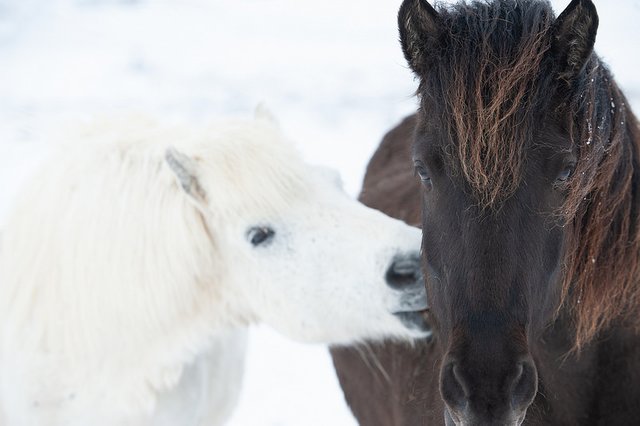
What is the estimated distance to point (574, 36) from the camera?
174 centimetres

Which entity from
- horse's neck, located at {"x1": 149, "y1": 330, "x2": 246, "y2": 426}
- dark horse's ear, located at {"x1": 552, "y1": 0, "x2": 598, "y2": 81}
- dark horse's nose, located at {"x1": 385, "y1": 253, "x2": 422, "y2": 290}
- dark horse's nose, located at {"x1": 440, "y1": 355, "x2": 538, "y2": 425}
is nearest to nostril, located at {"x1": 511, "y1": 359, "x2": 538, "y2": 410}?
dark horse's nose, located at {"x1": 440, "y1": 355, "x2": 538, "y2": 425}

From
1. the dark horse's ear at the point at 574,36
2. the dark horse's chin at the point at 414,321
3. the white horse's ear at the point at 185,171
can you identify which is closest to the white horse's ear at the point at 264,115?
the white horse's ear at the point at 185,171

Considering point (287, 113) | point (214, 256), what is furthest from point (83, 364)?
point (287, 113)

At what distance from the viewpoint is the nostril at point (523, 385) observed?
5.34 ft

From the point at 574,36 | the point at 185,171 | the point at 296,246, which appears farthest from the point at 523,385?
the point at 185,171

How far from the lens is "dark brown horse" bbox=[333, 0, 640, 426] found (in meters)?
1.68

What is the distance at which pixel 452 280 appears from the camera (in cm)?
176

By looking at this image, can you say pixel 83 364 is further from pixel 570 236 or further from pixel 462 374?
pixel 570 236

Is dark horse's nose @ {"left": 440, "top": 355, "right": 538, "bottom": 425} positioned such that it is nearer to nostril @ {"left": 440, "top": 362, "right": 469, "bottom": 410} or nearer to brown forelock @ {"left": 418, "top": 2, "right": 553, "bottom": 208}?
nostril @ {"left": 440, "top": 362, "right": 469, "bottom": 410}

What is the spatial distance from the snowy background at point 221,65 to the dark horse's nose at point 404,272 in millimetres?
3252

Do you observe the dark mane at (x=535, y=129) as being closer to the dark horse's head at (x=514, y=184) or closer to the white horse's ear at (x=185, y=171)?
the dark horse's head at (x=514, y=184)

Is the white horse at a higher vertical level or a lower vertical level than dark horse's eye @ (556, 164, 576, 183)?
lower

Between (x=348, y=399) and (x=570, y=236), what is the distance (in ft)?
6.40

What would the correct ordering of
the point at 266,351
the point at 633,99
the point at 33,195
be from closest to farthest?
the point at 33,195, the point at 266,351, the point at 633,99
